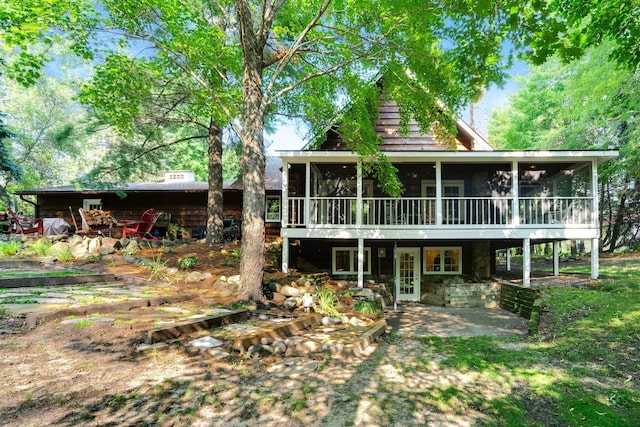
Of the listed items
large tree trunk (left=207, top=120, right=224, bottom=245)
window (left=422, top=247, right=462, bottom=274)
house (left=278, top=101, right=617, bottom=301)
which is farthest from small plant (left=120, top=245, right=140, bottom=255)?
window (left=422, top=247, right=462, bottom=274)

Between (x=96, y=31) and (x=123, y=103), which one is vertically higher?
(x=96, y=31)

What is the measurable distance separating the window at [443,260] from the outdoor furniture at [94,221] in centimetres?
1160

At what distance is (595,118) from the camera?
57.0 ft

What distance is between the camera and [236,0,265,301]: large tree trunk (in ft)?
22.3

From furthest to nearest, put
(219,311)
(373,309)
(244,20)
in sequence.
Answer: (373,309) → (244,20) → (219,311)

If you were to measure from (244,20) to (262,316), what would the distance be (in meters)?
5.58

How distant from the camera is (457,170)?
43.9 ft

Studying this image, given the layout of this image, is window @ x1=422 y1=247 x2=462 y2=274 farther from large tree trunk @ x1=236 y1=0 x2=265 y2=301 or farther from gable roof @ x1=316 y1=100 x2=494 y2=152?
large tree trunk @ x1=236 y1=0 x2=265 y2=301

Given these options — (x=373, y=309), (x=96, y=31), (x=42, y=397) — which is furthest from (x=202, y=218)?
(x=42, y=397)

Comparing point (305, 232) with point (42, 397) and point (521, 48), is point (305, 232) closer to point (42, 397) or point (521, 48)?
point (521, 48)

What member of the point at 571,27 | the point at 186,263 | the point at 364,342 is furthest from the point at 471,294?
the point at 186,263

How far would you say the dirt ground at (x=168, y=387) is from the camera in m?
2.68

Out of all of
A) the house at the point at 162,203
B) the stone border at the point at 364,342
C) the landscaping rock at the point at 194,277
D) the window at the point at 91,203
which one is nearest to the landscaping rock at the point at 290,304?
the stone border at the point at 364,342

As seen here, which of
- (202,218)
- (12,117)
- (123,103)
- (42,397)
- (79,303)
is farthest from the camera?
(12,117)
